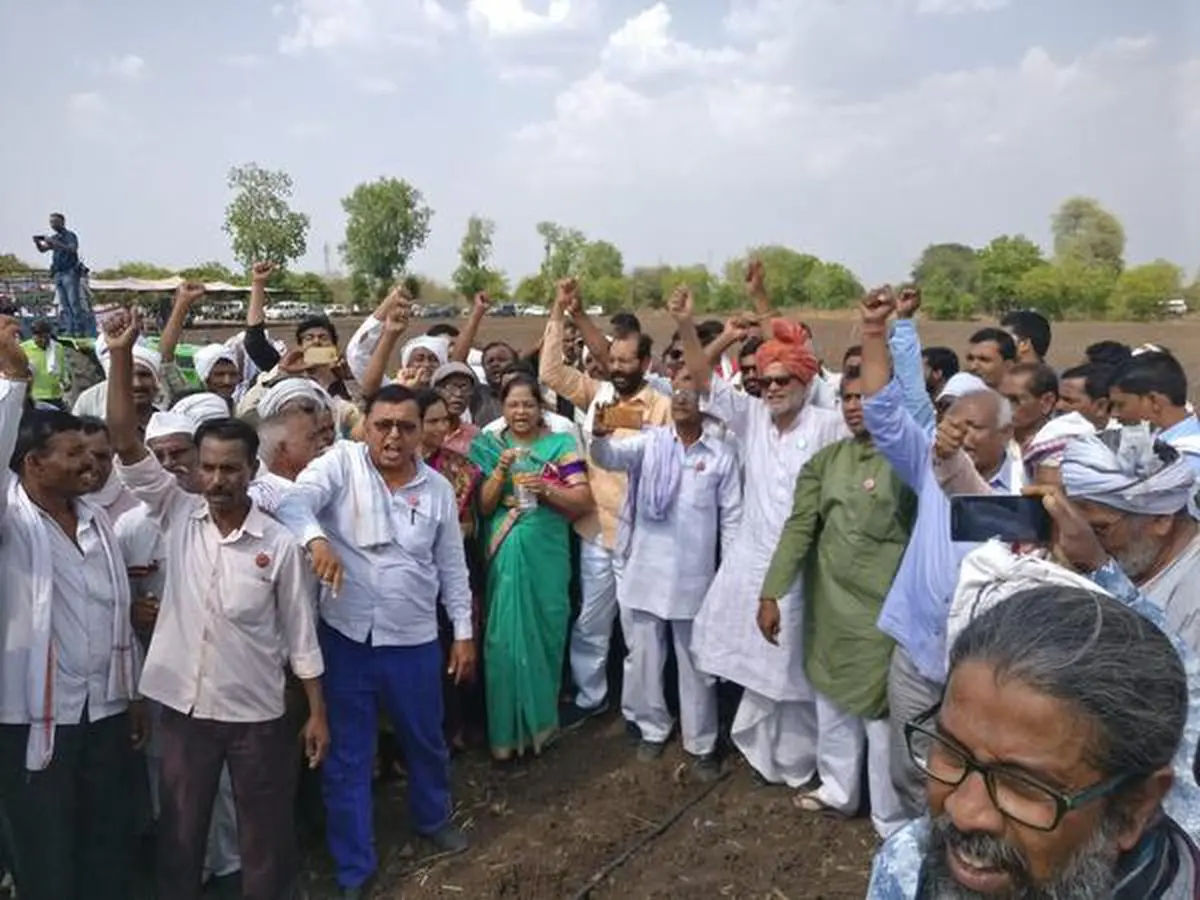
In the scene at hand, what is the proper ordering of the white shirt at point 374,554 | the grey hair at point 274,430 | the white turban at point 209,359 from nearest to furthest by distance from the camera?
1. the white shirt at point 374,554
2. the grey hair at point 274,430
3. the white turban at point 209,359

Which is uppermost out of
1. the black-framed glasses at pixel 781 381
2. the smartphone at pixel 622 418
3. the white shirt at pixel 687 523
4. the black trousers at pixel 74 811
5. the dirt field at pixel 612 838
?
the black-framed glasses at pixel 781 381

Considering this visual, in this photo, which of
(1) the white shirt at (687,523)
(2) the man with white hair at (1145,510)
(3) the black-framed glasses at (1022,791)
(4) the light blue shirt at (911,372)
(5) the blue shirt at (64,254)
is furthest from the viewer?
(5) the blue shirt at (64,254)

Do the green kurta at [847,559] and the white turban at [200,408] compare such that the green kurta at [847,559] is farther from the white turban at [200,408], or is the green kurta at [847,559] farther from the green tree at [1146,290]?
the green tree at [1146,290]

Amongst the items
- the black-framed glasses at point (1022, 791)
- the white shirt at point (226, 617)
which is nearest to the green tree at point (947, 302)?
the white shirt at point (226, 617)

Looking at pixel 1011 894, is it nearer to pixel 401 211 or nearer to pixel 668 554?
pixel 668 554

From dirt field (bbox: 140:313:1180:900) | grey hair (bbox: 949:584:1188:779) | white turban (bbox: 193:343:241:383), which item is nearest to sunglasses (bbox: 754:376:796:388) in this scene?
dirt field (bbox: 140:313:1180:900)

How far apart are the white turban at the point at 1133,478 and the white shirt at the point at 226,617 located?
2379 mm

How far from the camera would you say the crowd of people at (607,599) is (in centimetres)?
128

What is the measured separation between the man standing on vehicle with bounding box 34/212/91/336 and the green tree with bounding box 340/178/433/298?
49768 mm

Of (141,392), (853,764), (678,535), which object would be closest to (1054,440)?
(853,764)

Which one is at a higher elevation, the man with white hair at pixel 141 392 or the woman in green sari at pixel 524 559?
the man with white hair at pixel 141 392

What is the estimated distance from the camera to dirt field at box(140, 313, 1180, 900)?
3.83m

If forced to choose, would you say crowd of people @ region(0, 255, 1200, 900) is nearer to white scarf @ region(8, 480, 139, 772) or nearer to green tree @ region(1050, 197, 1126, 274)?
white scarf @ region(8, 480, 139, 772)

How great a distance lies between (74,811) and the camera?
3.18 metres
